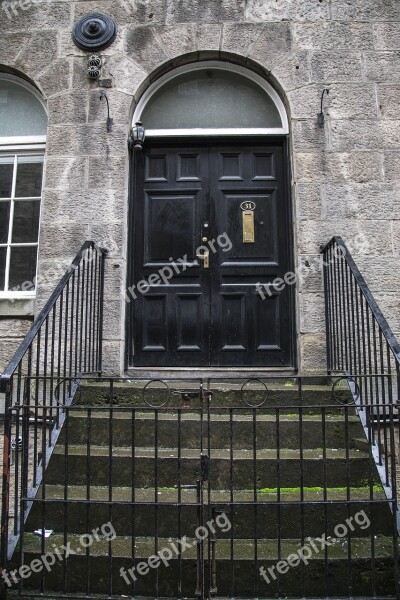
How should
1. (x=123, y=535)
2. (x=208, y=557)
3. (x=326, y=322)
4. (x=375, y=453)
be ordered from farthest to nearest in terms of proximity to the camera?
(x=326, y=322) < (x=375, y=453) < (x=123, y=535) < (x=208, y=557)

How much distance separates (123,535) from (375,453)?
71.1 inches

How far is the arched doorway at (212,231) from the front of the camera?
18.3 ft

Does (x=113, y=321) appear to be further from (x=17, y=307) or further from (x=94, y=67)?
(x=94, y=67)

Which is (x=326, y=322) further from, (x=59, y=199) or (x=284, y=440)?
(x=59, y=199)

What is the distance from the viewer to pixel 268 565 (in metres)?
3.32

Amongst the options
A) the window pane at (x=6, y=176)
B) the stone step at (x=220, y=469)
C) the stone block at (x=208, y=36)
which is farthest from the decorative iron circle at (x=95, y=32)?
the stone step at (x=220, y=469)

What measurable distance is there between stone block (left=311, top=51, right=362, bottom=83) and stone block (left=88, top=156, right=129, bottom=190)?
2135 mm

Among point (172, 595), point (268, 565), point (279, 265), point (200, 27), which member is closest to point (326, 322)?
point (279, 265)

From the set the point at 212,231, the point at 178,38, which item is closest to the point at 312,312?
the point at 212,231

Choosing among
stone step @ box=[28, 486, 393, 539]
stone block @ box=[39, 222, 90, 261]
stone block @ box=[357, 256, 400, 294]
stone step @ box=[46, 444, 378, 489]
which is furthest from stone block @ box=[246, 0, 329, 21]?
stone step @ box=[28, 486, 393, 539]

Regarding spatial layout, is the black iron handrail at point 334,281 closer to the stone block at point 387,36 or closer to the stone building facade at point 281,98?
the stone building facade at point 281,98

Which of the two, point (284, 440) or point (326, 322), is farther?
point (326, 322)

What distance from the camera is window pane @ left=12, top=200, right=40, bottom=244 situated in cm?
581

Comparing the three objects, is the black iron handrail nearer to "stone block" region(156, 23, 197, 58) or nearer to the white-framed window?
"stone block" region(156, 23, 197, 58)
